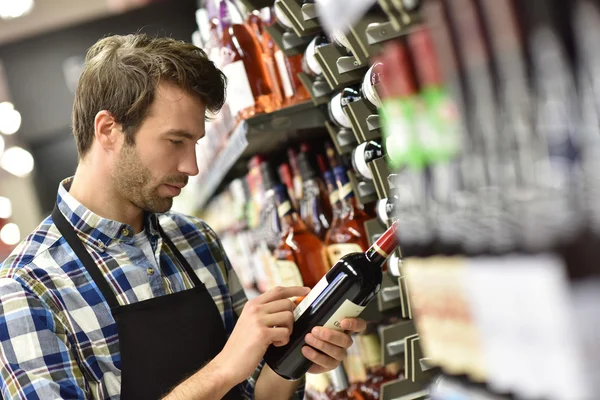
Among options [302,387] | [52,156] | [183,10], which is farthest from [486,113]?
[52,156]

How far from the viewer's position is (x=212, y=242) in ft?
6.77

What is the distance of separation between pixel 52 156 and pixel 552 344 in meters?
6.02

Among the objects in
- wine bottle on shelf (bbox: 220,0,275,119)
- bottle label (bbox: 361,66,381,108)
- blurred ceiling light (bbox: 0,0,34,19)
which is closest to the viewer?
bottle label (bbox: 361,66,381,108)

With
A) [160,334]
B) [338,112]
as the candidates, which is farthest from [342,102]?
[160,334]

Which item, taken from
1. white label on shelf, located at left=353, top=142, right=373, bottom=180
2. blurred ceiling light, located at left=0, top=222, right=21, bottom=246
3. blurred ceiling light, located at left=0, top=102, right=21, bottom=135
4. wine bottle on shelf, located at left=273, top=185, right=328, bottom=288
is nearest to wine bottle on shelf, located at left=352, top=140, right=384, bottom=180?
white label on shelf, located at left=353, top=142, right=373, bottom=180

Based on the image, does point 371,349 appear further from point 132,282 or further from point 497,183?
point 497,183

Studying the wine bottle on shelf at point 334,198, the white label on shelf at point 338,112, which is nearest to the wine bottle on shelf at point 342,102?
the white label on shelf at point 338,112

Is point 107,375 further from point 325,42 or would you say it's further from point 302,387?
point 325,42

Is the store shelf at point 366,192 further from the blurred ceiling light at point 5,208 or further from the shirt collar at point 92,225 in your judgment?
the blurred ceiling light at point 5,208

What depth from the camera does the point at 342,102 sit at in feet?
5.79

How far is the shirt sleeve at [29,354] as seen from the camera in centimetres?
154

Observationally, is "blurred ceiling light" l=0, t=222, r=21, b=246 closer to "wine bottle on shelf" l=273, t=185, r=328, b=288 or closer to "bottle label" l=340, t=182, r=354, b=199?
"wine bottle on shelf" l=273, t=185, r=328, b=288

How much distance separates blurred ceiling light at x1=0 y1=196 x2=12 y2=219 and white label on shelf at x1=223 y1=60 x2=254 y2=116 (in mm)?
11081

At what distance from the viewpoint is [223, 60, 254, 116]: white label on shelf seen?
210 cm
